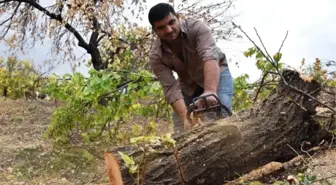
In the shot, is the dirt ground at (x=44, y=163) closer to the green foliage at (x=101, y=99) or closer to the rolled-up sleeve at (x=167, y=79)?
the green foliage at (x=101, y=99)

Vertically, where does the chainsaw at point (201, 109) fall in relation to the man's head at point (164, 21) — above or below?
below

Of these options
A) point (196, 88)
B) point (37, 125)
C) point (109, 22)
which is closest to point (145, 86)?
point (196, 88)

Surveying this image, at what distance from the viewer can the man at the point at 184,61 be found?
378cm

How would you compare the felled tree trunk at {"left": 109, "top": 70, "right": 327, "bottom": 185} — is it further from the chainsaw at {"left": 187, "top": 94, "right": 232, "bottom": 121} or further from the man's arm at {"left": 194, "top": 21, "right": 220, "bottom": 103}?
the man's arm at {"left": 194, "top": 21, "right": 220, "bottom": 103}

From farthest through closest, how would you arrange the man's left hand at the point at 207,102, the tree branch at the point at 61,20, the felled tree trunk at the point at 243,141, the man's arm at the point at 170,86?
the tree branch at the point at 61,20 → the man's arm at the point at 170,86 → the man's left hand at the point at 207,102 → the felled tree trunk at the point at 243,141

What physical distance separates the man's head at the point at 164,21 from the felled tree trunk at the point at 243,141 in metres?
0.78

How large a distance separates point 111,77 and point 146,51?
5.81 metres

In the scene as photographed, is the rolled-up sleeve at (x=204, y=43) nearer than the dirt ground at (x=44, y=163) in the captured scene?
Yes

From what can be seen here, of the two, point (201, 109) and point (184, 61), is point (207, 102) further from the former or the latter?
point (184, 61)

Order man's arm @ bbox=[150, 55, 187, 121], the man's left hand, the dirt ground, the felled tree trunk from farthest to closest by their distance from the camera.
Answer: the dirt ground, man's arm @ bbox=[150, 55, 187, 121], the man's left hand, the felled tree trunk

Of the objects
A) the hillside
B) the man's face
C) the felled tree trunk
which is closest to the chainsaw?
the felled tree trunk

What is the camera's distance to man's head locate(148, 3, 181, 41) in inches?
147

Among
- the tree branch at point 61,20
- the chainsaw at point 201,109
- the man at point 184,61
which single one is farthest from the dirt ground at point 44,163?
the tree branch at point 61,20

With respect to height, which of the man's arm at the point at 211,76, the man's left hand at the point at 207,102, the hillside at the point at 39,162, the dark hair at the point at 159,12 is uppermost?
the dark hair at the point at 159,12
